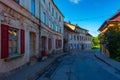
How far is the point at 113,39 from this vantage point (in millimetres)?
26328

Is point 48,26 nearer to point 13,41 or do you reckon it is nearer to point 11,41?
point 13,41

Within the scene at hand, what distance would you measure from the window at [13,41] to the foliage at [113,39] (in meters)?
15.2

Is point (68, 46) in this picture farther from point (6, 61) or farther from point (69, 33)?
point (6, 61)

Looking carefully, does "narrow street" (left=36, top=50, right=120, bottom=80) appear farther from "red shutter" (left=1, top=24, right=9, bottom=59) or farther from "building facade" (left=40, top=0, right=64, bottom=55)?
"building facade" (left=40, top=0, right=64, bottom=55)

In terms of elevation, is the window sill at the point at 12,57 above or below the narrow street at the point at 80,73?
above

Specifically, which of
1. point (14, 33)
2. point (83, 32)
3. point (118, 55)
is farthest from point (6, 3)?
point (83, 32)

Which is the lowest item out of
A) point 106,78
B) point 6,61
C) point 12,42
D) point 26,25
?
point 106,78

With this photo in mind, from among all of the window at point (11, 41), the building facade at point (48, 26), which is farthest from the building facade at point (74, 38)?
the window at point (11, 41)

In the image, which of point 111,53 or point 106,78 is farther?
point 111,53

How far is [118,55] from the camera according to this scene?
25.8 meters

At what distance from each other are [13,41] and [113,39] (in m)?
16.2

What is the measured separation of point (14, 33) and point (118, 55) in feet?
52.5

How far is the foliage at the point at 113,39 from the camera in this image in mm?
25984

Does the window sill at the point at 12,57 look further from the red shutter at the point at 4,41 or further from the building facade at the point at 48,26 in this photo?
the building facade at the point at 48,26
